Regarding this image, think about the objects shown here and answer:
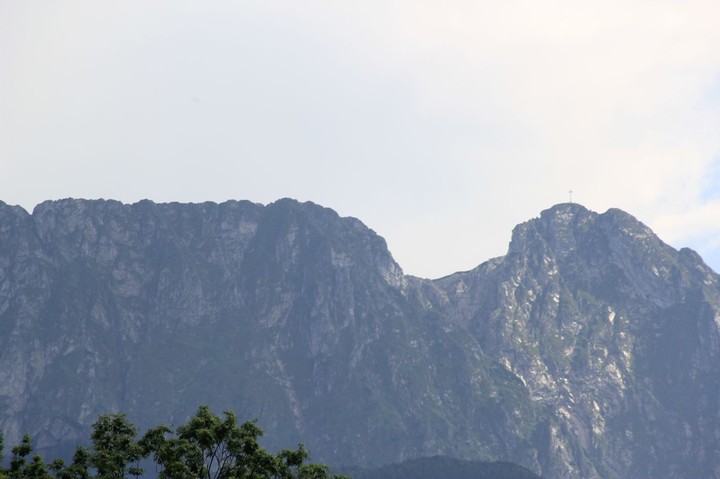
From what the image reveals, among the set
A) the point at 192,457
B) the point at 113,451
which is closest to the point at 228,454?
the point at 192,457

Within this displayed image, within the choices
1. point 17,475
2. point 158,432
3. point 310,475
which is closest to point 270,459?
point 310,475

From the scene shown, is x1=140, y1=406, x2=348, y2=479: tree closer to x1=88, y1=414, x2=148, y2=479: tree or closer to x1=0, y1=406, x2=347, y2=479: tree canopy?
x1=0, y1=406, x2=347, y2=479: tree canopy

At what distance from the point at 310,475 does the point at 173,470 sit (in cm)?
2107

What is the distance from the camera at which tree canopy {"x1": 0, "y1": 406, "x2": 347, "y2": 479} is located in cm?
18512

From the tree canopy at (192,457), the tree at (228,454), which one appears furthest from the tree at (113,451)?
the tree at (228,454)

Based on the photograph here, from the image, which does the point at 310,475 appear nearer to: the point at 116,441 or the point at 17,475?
the point at 116,441

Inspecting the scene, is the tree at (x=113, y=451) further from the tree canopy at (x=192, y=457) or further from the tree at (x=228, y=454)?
the tree at (x=228, y=454)

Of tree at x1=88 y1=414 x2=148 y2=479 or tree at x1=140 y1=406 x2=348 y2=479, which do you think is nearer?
tree at x1=140 y1=406 x2=348 y2=479

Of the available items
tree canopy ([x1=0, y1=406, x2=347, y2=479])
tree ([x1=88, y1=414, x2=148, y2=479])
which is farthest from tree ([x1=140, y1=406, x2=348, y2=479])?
tree ([x1=88, y1=414, x2=148, y2=479])

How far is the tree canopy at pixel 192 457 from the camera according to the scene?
185 meters

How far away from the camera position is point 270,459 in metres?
187

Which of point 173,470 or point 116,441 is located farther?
point 116,441

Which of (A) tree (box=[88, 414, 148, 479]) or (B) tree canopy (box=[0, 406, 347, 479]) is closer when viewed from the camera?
(B) tree canopy (box=[0, 406, 347, 479])

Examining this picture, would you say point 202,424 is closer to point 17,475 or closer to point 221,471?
point 221,471
